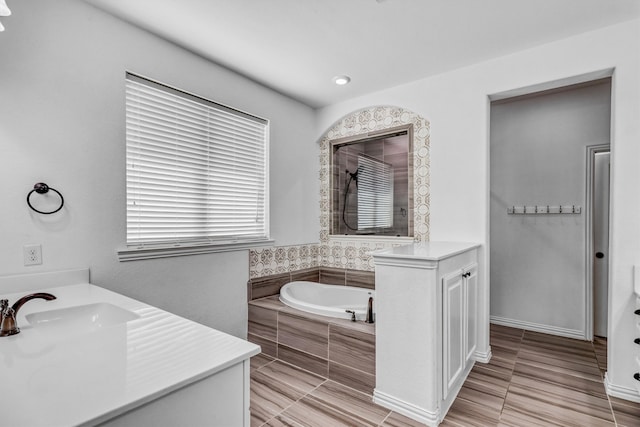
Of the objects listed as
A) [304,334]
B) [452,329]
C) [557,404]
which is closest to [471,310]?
[452,329]

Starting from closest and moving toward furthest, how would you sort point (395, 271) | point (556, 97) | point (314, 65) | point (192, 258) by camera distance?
point (395, 271), point (192, 258), point (314, 65), point (556, 97)

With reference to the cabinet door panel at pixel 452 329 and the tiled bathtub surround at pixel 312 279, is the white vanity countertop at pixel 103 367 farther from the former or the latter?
the tiled bathtub surround at pixel 312 279

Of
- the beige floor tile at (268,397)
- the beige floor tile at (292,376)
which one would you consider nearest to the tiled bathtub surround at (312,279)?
the beige floor tile at (292,376)

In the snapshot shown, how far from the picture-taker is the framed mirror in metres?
3.25

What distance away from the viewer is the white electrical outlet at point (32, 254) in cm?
169

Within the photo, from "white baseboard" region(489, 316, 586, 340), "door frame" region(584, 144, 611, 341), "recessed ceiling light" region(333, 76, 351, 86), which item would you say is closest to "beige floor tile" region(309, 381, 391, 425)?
"white baseboard" region(489, 316, 586, 340)

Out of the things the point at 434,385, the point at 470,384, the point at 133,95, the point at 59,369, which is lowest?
the point at 470,384

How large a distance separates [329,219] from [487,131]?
5.83ft

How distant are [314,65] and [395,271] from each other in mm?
1823

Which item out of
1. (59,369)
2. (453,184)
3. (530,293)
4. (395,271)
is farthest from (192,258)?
(530,293)

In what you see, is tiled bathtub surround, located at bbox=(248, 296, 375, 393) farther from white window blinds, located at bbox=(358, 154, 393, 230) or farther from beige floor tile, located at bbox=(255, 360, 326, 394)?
white window blinds, located at bbox=(358, 154, 393, 230)

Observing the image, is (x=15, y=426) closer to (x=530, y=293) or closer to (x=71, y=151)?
(x=71, y=151)

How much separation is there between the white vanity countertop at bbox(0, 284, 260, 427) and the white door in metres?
3.64

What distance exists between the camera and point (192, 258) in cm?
249
